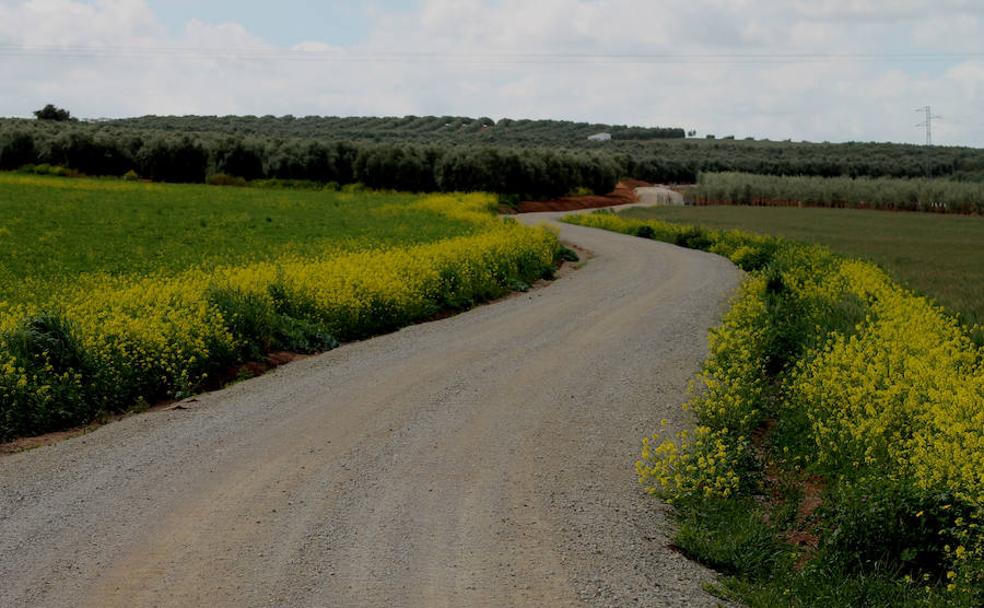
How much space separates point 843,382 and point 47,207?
35.5m

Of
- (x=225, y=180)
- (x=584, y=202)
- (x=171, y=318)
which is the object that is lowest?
(x=171, y=318)

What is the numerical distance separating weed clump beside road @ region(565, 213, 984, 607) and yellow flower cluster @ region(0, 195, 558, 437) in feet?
23.5

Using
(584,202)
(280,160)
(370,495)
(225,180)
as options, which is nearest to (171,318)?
(370,495)

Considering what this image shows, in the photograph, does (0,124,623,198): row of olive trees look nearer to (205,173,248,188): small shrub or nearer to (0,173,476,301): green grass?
(205,173,248,188): small shrub

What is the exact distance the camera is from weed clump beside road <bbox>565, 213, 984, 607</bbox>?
7988mm

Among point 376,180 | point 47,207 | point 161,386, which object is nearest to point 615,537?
point 161,386

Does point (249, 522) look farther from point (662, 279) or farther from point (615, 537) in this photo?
point (662, 279)

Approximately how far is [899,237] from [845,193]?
119 ft

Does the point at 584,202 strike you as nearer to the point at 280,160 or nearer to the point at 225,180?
the point at 280,160

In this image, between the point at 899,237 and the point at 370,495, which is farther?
the point at 899,237

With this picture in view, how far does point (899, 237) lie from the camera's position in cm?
4409

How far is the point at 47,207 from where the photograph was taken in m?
39.8

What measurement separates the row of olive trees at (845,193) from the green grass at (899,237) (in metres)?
5.65

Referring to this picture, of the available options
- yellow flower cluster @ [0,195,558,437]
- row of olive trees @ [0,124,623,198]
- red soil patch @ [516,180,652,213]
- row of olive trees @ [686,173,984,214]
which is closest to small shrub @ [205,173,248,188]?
row of olive trees @ [0,124,623,198]
